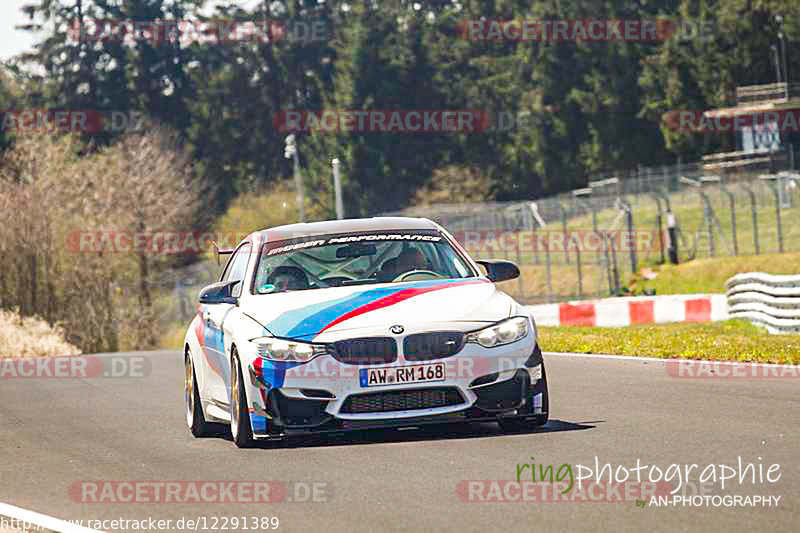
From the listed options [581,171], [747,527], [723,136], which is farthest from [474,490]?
[581,171]

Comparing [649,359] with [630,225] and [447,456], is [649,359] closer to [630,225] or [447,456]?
[447,456]

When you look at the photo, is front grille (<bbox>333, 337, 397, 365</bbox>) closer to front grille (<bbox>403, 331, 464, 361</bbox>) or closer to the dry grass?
front grille (<bbox>403, 331, 464, 361</bbox>)

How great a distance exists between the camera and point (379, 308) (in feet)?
32.9

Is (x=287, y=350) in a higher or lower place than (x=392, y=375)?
higher

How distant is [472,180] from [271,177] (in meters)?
16.1

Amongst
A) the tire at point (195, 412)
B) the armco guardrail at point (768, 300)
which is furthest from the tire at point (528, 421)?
the armco guardrail at point (768, 300)

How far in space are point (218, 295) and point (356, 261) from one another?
104 cm

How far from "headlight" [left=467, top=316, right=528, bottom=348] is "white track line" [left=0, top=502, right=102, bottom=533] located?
309 centimetres

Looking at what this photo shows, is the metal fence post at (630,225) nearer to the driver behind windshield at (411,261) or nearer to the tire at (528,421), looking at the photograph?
the driver behind windshield at (411,261)

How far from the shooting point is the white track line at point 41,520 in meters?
7.34

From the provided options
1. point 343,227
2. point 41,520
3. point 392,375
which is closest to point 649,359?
point 343,227

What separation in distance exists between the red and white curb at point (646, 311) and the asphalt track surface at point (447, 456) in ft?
41.4

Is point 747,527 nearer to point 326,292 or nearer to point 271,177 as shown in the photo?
point 326,292

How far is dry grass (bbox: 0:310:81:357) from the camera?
109 feet
